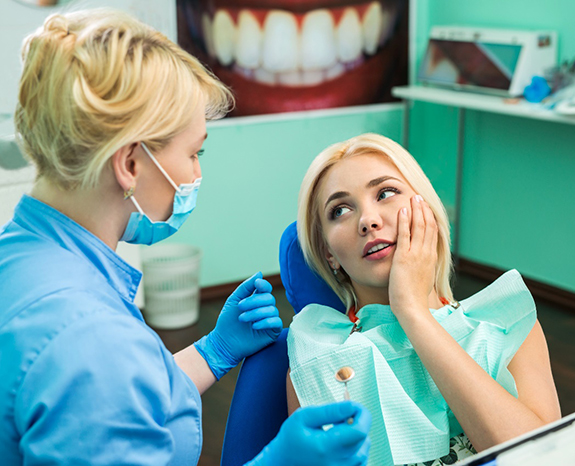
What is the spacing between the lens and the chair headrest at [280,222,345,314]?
157 cm

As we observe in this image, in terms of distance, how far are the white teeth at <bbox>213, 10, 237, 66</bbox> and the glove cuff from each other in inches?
94.0

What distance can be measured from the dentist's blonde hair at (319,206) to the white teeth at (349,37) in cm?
251

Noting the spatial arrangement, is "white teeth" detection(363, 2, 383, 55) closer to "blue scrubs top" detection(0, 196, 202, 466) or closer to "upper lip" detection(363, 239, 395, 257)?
"upper lip" detection(363, 239, 395, 257)

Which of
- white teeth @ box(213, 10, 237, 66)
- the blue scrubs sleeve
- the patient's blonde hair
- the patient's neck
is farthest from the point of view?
white teeth @ box(213, 10, 237, 66)

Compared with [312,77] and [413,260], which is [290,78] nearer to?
[312,77]

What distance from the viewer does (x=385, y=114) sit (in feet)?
13.9

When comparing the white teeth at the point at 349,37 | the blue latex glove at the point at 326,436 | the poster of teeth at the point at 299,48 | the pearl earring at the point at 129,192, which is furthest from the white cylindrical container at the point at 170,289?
the blue latex glove at the point at 326,436

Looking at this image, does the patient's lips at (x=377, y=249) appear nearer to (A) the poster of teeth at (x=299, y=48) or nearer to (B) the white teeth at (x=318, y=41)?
(A) the poster of teeth at (x=299, y=48)

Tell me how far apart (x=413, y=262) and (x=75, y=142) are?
685 mm

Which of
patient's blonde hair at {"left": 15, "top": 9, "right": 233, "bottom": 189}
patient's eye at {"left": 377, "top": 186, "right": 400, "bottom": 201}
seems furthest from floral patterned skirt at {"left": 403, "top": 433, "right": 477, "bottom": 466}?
patient's blonde hair at {"left": 15, "top": 9, "right": 233, "bottom": 189}

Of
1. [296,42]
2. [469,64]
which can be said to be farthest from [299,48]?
[469,64]

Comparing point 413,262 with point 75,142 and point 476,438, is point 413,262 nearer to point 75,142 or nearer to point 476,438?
point 476,438

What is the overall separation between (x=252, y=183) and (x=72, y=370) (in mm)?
2994

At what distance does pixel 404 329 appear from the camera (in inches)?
52.7
